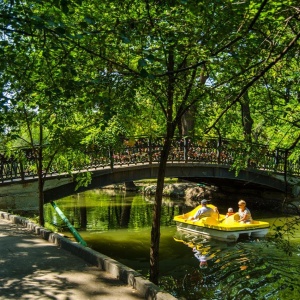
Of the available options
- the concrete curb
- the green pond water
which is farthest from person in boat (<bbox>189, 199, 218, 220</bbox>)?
the concrete curb

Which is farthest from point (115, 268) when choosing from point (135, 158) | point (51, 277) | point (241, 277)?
point (135, 158)

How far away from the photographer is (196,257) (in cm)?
1409

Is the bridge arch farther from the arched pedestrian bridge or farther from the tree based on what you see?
the tree

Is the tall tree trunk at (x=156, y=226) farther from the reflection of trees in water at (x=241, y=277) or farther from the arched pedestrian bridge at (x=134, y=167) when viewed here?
the arched pedestrian bridge at (x=134, y=167)

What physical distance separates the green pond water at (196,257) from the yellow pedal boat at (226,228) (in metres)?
0.36

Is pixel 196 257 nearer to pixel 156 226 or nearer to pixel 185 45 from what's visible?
pixel 156 226

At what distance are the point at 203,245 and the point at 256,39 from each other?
1173 cm

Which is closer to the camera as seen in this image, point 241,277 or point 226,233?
point 241,277

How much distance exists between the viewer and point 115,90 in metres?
5.76

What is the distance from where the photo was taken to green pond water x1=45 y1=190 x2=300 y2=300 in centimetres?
995

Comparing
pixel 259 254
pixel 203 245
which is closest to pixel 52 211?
pixel 203 245

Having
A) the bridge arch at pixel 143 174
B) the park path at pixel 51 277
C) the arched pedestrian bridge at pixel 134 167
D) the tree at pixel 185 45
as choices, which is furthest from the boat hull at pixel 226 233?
the tree at pixel 185 45

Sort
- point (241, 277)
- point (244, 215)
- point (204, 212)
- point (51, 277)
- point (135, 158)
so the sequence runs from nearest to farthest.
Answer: point (51, 277), point (241, 277), point (244, 215), point (204, 212), point (135, 158)

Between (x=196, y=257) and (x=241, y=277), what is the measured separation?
329 centimetres
